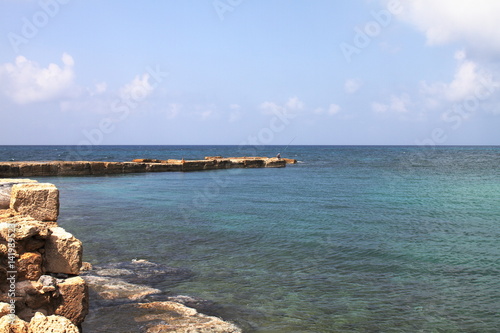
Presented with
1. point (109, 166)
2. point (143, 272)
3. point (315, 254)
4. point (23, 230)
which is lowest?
point (143, 272)

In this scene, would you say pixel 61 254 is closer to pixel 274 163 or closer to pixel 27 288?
pixel 27 288

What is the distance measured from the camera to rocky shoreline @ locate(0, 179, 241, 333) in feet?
14.2

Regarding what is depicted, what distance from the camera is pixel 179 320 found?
5.56 meters


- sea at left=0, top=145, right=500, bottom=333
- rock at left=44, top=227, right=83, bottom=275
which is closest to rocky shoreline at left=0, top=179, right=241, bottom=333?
rock at left=44, top=227, right=83, bottom=275

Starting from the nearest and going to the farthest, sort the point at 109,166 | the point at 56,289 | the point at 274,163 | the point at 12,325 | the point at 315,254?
the point at 12,325 < the point at 56,289 < the point at 315,254 < the point at 109,166 < the point at 274,163

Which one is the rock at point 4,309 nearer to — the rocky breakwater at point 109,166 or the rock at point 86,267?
the rock at point 86,267

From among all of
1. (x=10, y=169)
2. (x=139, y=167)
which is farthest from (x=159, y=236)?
(x=139, y=167)

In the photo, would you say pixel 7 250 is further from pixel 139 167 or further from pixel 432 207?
pixel 139 167

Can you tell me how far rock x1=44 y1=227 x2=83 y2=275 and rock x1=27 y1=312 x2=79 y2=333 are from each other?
961 millimetres

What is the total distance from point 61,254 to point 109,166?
2642 cm

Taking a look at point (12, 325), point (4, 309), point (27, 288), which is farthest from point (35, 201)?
point (12, 325)

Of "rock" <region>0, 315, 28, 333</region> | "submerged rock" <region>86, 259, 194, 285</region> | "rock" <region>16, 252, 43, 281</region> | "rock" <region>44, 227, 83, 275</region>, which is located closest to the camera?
"rock" <region>0, 315, 28, 333</region>

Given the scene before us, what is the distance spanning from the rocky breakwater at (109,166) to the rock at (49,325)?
24290mm

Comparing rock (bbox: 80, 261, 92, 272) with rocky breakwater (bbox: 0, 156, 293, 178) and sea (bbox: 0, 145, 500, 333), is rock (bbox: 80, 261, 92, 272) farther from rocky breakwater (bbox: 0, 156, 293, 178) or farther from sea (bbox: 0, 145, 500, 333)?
rocky breakwater (bbox: 0, 156, 293, 178)
